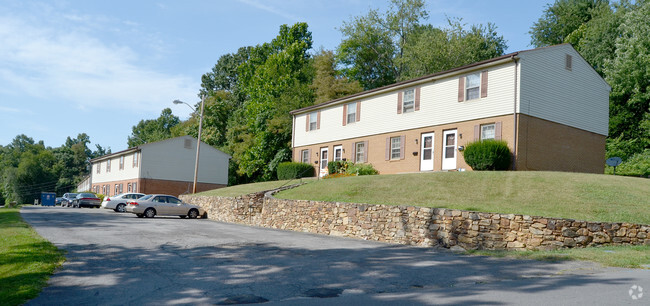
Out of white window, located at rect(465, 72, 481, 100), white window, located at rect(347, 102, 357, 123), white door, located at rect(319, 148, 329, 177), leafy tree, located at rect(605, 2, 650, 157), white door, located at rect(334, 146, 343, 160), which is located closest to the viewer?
white window, located at rect(465, 72, 481, 100)

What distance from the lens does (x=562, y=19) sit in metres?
48.1

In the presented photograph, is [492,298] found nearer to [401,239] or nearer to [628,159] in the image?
[401,239]

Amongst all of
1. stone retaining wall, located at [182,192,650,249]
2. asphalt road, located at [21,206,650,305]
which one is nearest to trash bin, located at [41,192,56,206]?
stone retaining wall, located at [182,192,650,249]

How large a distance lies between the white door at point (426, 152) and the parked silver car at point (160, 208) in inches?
517

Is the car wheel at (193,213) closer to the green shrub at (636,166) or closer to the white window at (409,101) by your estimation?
the white window at (409,101)

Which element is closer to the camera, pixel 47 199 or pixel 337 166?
pixel 337 166

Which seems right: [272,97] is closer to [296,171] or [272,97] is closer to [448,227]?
[296,171]

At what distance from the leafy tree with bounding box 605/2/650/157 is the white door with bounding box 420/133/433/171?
16.6 meters

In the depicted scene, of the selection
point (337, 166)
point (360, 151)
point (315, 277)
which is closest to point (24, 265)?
point (315, 277)

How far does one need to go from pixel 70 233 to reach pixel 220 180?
3562 cm

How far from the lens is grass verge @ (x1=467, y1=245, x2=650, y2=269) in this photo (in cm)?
1046

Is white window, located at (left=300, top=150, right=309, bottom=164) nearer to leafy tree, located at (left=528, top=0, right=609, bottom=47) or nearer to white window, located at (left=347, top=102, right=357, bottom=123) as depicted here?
white window, located at (left=347, top=102, right=357, bottom=123)

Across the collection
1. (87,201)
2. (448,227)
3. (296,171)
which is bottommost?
(87,201)

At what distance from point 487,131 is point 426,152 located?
11.9ft
